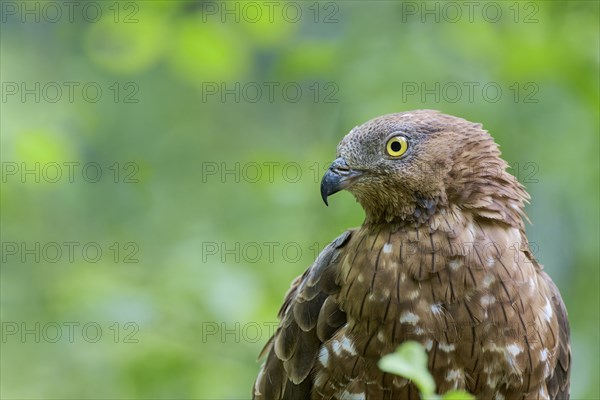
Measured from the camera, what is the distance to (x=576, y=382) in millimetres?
6152

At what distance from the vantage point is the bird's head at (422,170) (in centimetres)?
466

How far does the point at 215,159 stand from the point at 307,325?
15.3ft

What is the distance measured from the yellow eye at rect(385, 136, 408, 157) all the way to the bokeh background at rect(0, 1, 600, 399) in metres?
1.72

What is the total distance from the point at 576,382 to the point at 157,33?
415 centimetres

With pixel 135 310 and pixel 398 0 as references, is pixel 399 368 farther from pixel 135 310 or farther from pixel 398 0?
pixel 398 0

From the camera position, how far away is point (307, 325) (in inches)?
199

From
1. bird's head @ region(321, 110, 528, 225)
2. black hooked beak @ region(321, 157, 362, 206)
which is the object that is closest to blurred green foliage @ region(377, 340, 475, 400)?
bird's head @ region(321, 110, 528, 225)

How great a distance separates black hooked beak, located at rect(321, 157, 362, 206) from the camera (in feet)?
15.7

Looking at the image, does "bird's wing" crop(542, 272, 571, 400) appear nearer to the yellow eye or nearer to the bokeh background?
the bokeh background

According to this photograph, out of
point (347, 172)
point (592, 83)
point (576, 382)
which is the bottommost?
point (576, 382)

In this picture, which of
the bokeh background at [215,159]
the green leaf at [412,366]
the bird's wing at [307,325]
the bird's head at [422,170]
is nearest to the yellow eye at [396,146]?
the bird's head at [422,170]

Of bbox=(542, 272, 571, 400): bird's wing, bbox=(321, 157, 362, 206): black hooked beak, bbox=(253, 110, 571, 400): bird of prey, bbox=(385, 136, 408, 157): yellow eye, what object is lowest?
bbox=(542, 272, 571, 400): bird's wing

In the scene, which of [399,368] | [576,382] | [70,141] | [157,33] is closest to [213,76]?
[157,33]

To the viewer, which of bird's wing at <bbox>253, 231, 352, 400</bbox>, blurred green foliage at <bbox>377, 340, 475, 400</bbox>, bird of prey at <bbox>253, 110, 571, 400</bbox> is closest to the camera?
blurred green foliage at <bbox>377, 340, 475, 400</bbox>
